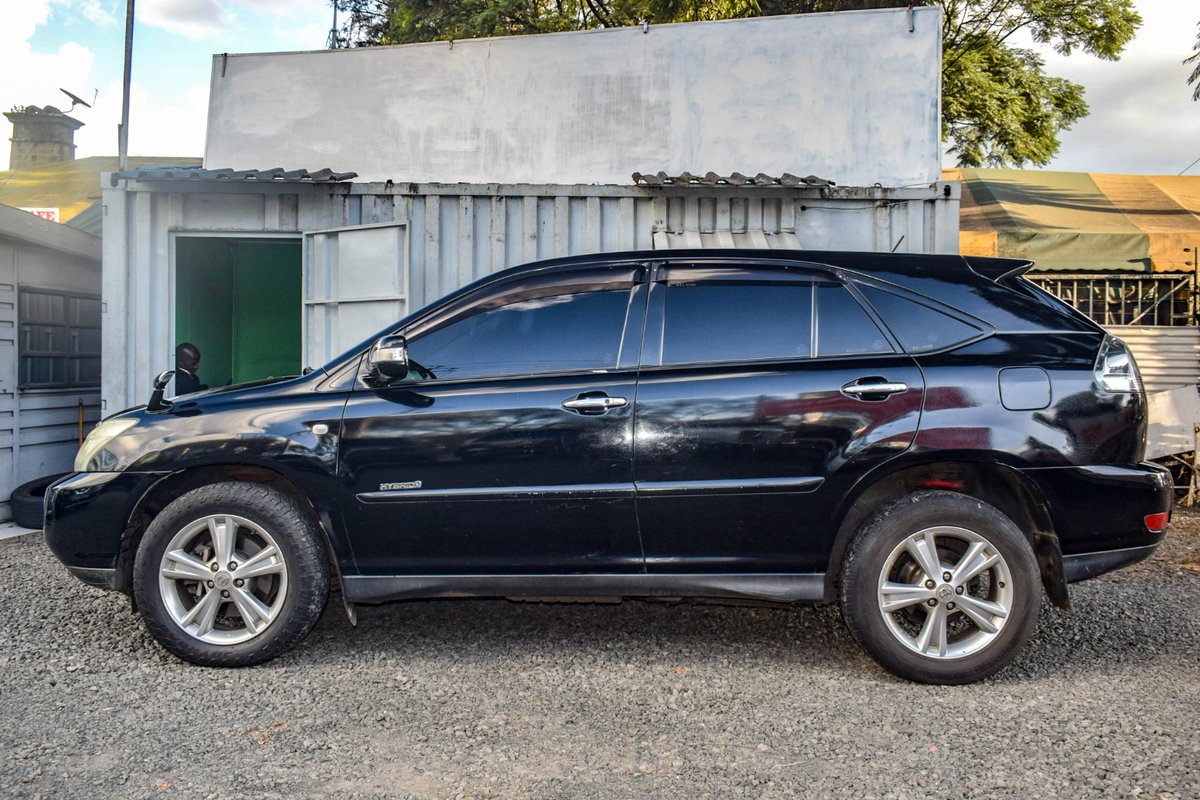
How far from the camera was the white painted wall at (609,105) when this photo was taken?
32.0 ft

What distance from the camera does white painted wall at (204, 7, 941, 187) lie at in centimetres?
974

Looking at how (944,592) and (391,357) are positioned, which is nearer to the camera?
(944,592)

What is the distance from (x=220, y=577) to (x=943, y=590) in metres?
2.97

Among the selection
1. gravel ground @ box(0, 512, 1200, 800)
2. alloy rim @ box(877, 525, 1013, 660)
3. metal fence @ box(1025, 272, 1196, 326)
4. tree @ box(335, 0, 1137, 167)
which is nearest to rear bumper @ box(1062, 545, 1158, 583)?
alloy rim @ box(877, 525, 1013, 660)

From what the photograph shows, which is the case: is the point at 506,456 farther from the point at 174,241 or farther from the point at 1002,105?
the point at 1002,105

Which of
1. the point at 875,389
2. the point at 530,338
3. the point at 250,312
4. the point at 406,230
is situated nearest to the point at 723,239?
the point at 406,230

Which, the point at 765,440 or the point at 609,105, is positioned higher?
the point at 609,105

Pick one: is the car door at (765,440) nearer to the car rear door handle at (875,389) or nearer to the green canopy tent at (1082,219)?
the car rear door handle at (875,389)

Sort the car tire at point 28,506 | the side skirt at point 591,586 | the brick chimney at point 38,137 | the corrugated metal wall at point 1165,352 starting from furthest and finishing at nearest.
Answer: the brick chimney at point 38,137 → the corrugated metal wall at point 1165,352 → the car tire at point 28,506 → the side skirt at point 591,586

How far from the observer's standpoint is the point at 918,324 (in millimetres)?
3807

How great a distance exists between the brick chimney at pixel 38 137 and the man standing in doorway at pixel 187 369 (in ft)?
57.7

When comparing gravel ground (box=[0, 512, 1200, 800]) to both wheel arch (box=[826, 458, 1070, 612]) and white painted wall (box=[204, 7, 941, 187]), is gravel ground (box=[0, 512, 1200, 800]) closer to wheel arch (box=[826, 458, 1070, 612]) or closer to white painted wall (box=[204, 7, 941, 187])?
wheel arch (box=[826, 458, 1070, 612])

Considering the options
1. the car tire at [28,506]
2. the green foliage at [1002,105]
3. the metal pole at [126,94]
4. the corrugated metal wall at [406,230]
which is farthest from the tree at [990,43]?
the car tire at [28,506]

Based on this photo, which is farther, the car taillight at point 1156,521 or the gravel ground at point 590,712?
the car taillight at point 1156,521
